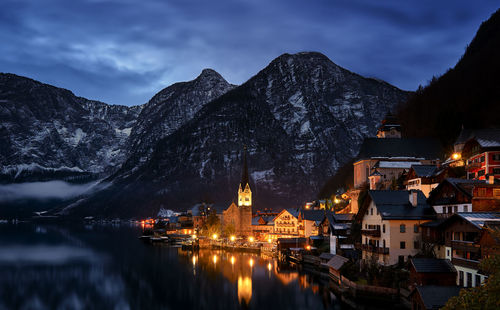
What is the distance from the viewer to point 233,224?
15038 centimetres

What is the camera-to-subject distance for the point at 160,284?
72.6m

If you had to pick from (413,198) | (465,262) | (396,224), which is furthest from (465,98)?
(465,262)

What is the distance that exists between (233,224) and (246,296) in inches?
3553

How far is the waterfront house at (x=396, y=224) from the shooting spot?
5378 cm

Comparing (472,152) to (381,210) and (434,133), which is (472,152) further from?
(434,133)

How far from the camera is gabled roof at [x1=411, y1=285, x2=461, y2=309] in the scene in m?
34.7

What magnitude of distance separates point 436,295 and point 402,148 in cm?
6928

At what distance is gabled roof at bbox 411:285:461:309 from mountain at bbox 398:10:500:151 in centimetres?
6333

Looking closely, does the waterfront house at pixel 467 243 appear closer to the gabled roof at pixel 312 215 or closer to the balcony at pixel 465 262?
the balcony at pixel 465 262

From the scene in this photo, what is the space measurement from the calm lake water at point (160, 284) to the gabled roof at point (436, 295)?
1526cm

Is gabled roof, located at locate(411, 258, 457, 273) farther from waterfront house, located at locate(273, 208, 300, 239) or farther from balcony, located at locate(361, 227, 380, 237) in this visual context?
waterfront house, located at locate(273, 208, 300, 239)

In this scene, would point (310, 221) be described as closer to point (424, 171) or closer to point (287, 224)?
point (287, 224)

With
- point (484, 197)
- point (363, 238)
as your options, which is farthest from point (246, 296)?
point (484, 197)

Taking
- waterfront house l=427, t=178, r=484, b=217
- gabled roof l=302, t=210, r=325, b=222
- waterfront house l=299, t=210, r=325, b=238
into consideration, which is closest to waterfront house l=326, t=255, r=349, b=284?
waterfront house l=427, t=178, r=484, b=217
